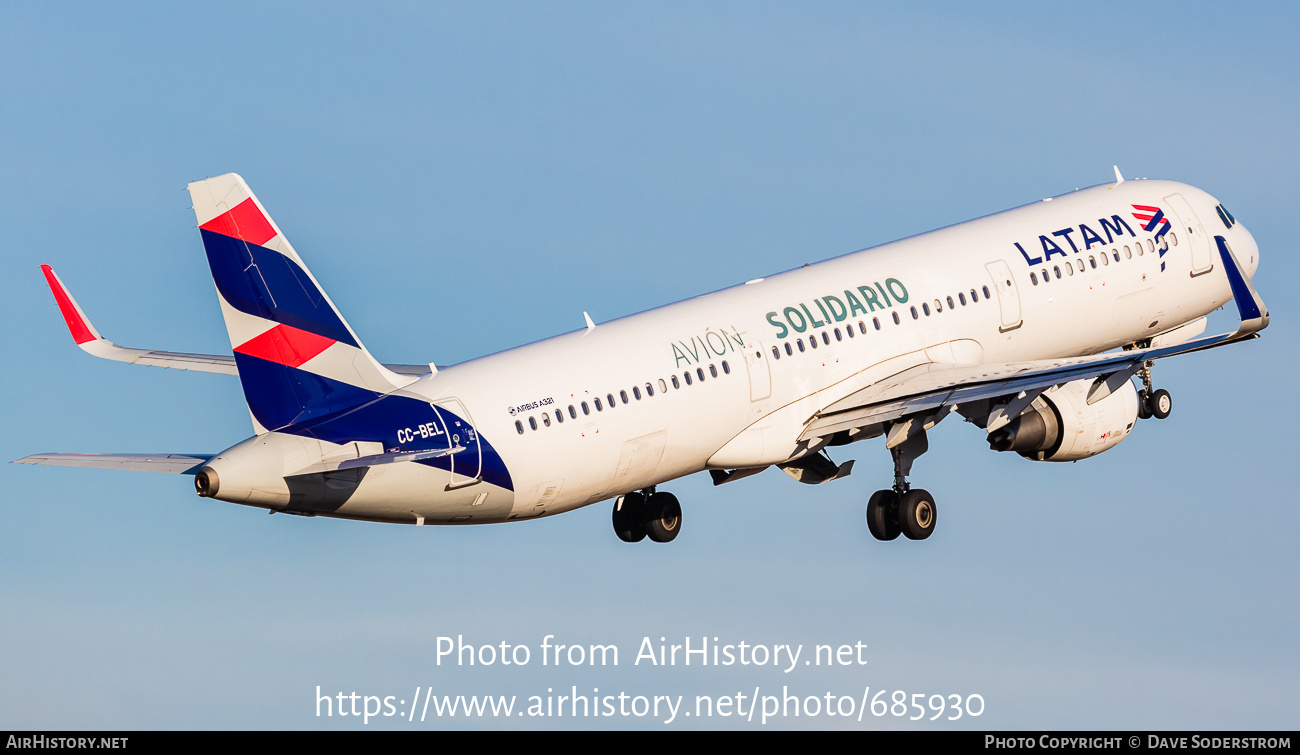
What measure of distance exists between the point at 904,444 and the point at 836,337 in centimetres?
337

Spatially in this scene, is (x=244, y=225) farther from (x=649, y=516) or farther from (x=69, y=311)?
(x=649, y=516)

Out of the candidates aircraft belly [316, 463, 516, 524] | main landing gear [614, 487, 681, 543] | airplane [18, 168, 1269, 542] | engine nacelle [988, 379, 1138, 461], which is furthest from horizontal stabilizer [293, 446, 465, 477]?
engine nacelle [988, 379, 1138, 461]

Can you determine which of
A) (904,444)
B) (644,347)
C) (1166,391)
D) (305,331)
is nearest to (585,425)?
(644,347)

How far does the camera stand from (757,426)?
45.1 meters

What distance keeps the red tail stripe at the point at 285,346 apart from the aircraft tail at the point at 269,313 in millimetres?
19

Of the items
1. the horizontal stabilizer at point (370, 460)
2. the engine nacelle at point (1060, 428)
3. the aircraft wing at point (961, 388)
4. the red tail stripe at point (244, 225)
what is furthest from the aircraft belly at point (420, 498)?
the engine nacelle at point (1060, 428)

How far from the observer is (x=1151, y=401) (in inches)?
2067

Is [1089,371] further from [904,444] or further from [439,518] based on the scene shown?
[439,518]

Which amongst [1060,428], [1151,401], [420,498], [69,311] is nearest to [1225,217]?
[1151,401]

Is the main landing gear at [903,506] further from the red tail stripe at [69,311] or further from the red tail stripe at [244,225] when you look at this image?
the red tail stripe at [69,311]

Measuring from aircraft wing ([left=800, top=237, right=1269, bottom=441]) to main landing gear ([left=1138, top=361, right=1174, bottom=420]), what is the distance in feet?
19.3

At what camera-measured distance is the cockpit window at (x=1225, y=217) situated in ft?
176

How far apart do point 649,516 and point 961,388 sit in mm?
8691

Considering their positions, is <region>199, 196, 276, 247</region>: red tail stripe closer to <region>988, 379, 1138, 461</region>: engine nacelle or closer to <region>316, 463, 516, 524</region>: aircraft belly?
<region>316, 463, 516, 524</region>: aircraft belly
